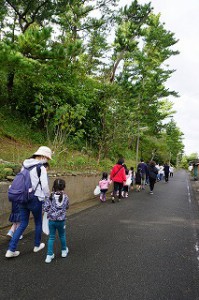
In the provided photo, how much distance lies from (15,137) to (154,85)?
20610 millimetres

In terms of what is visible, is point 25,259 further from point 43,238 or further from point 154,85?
point 154,85

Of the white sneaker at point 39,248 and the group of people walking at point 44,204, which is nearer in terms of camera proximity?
the group of people walking at point 44,204

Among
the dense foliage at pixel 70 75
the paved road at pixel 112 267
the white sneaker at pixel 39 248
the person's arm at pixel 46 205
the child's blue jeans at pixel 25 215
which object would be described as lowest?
the paved road at pixel 112 267

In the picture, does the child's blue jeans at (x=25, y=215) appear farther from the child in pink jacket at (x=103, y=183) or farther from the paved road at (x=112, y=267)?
the child in pink jacket at (x=103, y=183)

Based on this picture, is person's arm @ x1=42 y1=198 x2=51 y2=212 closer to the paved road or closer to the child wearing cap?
the child wearing cap

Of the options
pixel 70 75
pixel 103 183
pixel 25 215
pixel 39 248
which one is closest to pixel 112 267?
pixel 39 248

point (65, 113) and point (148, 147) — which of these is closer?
point (65, 113)

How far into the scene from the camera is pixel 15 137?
13055 millimetres

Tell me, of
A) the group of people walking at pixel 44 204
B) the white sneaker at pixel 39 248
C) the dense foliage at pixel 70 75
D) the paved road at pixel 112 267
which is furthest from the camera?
the dense foliage at pixel 70 75

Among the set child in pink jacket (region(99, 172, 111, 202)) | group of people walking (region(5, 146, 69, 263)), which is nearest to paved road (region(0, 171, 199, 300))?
group of people walking (region(5, 146, 69, 263))

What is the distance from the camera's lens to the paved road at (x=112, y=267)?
11.3 ft

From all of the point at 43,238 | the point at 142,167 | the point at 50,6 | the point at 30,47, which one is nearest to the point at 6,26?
the point at 50,6

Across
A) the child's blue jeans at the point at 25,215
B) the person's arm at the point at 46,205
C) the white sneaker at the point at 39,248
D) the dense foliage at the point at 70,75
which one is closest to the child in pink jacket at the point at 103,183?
the dense foliage at the point at 70,75

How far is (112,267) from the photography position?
4.26 meters
